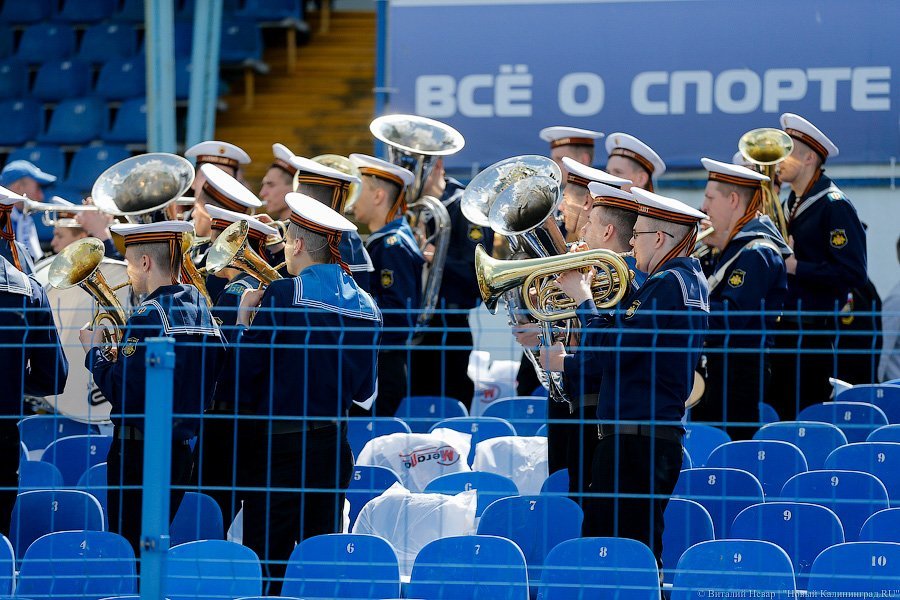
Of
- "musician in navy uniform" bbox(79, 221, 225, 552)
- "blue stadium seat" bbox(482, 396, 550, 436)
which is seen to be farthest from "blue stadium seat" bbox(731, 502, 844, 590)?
"musician in navy uniform" bbox(79, 221, 225, 552)

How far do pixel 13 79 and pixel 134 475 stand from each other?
29.8 ft

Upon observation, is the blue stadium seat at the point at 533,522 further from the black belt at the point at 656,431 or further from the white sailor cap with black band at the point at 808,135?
the white sailor cap with black band at the point at 808,135

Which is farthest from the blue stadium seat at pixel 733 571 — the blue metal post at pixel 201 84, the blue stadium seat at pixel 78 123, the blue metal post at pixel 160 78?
the blue stadium seat at pixel 78 123

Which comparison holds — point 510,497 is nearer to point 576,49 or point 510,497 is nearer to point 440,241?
point 440,241

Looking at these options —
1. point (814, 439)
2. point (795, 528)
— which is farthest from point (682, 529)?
point (814, 439)

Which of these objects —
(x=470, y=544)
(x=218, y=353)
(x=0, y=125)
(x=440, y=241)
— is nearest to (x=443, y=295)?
(x=440, y=241)

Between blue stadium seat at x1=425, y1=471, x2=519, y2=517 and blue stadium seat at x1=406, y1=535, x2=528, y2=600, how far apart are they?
0.92 meters

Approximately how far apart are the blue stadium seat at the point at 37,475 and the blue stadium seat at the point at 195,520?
0.65 m

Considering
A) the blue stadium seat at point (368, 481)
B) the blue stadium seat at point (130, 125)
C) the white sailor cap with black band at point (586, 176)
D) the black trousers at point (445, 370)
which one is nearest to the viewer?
the blue stadium seat at point (368, 481)

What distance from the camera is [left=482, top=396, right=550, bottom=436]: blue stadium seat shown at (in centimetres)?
684

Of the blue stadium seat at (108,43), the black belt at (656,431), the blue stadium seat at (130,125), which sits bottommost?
the black belt at (656,431)

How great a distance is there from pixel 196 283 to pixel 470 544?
84.3 inches

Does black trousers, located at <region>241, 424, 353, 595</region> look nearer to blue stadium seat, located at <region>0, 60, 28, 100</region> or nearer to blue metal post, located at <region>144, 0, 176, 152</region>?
blue metal post, located at <region>144, 0, 176, 152</region>

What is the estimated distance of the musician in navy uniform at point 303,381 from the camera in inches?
211
